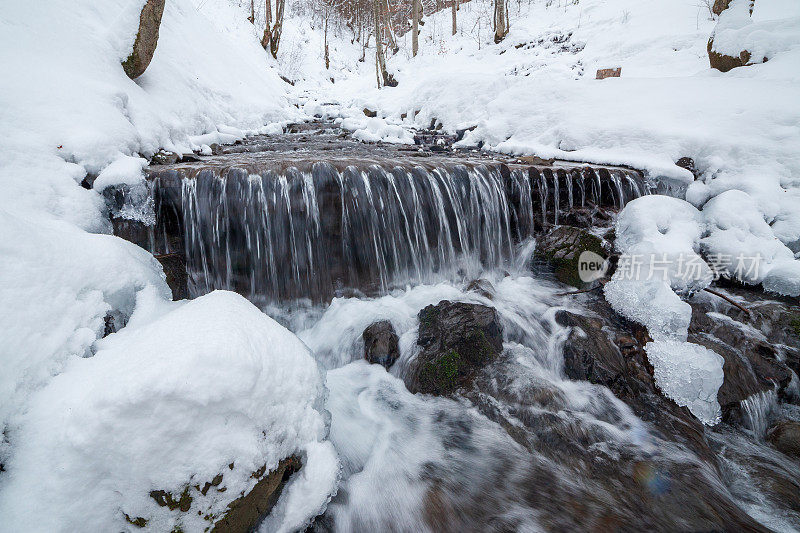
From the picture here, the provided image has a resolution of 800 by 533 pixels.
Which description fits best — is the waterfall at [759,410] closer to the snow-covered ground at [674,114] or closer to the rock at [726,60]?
the snow-covered ground at [674,114]

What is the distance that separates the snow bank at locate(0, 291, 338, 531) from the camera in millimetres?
1241

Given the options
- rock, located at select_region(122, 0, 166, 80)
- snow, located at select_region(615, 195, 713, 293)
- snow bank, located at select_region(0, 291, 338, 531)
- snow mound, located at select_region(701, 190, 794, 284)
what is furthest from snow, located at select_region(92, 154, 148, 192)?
snow mound, located at select_region(701, 190, 794, 284)

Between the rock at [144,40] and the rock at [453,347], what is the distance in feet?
19.9

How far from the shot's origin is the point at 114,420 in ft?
4.18

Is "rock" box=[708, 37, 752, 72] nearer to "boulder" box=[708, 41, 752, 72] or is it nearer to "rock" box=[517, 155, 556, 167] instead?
"boulder" box=[708, 41, 752, 72]

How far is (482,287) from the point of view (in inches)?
165

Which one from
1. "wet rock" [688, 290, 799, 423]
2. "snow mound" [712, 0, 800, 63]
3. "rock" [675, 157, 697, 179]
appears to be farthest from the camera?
"snow mound" [712, 0, 800, 63]

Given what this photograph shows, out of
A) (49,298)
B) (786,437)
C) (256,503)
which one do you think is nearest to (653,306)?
(786,437)

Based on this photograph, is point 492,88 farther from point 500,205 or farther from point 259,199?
point 259,199

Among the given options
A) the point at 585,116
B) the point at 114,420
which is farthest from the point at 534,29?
the point at 114,420

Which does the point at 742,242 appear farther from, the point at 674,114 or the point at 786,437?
the point at 674,114

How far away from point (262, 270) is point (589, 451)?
367cm

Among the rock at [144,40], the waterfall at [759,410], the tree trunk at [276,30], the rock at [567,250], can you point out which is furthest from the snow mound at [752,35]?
the tree trunk at [276,30]

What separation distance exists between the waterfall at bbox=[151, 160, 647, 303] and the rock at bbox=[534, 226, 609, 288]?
45 cm
